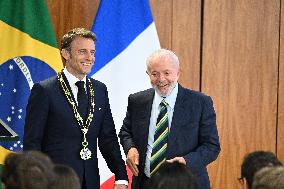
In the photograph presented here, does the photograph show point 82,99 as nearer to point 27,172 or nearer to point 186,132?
point 186,132

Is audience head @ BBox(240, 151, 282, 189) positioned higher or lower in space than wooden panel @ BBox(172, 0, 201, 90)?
lower

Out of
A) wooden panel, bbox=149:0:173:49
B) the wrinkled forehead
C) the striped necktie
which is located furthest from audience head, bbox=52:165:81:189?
A: wooden panel, bbox=149:0:173:49

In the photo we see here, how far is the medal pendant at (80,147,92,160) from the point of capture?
3.57 m

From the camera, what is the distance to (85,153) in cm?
358

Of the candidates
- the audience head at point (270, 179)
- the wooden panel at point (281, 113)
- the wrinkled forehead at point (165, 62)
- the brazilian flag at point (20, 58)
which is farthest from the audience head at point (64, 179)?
the wooden panel at point (281, 113)

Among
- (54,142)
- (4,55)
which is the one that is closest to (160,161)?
(54,142)

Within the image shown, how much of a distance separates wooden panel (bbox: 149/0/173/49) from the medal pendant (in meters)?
1.81

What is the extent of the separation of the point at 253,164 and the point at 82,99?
4.17ft

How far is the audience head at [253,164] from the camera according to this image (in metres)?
2.71

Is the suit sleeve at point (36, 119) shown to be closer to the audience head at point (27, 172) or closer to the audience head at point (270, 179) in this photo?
the audience head at point (27, 172)

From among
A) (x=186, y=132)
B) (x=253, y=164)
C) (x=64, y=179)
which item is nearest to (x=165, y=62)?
(x=186, y=132)

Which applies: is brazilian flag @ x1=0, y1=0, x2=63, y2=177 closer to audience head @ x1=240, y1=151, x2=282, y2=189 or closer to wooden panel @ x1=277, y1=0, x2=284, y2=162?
wooden panel @ x1=277, y1=0, x2=284, y2=162

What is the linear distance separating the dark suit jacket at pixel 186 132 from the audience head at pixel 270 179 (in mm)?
1277

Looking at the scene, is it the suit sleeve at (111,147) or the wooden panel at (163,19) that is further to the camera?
the wooden panel at (163,19)
